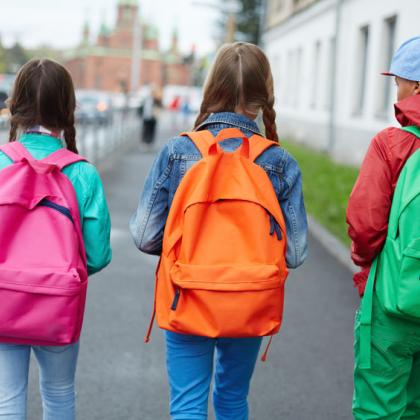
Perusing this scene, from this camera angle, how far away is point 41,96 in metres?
3.22

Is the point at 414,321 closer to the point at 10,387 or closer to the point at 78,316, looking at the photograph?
the point at 78,316

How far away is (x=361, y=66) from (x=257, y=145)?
64.3ft

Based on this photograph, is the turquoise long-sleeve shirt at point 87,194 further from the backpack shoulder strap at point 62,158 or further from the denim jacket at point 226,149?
the denim jacket at point 226,149

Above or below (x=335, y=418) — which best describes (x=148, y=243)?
above

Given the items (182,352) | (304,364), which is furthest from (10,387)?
(304,364)

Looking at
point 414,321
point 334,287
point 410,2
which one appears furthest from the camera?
point 410,2

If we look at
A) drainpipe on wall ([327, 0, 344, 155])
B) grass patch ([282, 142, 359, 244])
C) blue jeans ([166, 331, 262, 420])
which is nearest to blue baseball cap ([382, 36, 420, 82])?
blue jeans ([166, 331, 262, 420])

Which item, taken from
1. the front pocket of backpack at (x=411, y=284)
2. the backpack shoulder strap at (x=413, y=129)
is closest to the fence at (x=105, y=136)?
the backpack shoulder strap at (x=413, y=129)

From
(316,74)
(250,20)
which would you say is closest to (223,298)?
(316,74)

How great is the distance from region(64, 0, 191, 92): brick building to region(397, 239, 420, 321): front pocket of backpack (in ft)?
392

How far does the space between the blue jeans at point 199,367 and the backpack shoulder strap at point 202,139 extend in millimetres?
652

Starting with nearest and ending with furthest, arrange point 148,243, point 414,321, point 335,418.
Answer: point 414,321 → point 148,243 → point 335,418

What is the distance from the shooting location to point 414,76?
3.33 m

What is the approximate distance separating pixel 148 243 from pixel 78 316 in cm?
39
